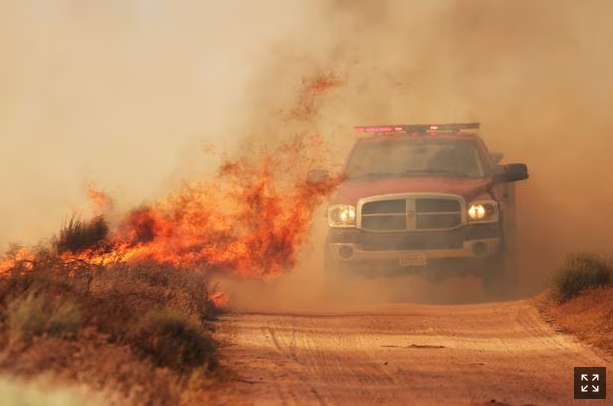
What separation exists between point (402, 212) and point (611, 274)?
2957 mm

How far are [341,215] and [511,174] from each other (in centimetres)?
250

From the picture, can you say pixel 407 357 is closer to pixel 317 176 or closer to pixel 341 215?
pixel 341 215

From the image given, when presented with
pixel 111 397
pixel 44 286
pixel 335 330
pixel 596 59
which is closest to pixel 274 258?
pixel 335 330

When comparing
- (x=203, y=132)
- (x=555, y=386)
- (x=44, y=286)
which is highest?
(x=203, y=132)

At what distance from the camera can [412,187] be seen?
49.6ft

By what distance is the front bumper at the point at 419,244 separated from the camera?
14680mm

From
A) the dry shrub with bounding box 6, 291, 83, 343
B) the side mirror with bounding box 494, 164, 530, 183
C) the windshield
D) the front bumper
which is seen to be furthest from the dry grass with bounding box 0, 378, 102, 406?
the side mirror with bounding box 494, 164, 530, 183

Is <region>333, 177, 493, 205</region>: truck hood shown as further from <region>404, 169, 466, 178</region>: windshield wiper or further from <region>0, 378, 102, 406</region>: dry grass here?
<region>0, 378, 102, 406</region>: dry grass

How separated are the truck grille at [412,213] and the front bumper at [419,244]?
10 centimetres

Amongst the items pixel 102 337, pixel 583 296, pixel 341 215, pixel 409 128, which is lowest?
pixel 583 296

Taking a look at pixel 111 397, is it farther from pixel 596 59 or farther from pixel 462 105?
pixel 596 59

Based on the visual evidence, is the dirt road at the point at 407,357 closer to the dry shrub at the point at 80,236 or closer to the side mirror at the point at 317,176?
the side mirror at the point at 317,176

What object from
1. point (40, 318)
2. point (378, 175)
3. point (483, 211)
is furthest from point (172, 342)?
point (378, 175)

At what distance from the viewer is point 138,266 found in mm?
14109
